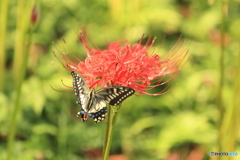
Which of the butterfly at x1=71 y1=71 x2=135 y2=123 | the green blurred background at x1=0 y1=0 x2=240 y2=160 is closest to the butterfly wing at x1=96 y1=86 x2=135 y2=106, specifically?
the butterfly at x1=71 y1=71 x2=135 y2=123

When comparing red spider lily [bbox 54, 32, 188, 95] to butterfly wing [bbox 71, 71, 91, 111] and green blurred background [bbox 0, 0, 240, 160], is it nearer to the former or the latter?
butterfly wing [bbox 71, 71, 91, 111]

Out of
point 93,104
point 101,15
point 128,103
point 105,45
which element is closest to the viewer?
point 93,104

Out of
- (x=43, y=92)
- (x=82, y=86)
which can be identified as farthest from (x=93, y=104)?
(x=43, y=92)

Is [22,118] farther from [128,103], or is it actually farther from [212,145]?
[212,145]

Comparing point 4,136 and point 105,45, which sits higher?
point 105,45

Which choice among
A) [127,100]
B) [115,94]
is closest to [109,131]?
[115,94]

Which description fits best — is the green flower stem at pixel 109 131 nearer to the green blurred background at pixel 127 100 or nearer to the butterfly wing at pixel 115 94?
the butterfly wing at pixel 115 94

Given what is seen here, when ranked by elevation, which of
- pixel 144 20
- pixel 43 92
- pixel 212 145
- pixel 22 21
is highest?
pixel 144 20

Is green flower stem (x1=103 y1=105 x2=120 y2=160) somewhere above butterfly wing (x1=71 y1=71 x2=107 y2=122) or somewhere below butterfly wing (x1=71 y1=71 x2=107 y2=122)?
below
